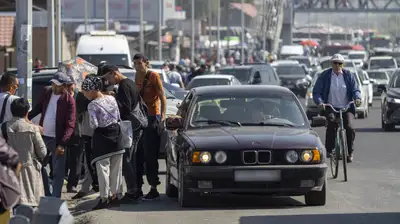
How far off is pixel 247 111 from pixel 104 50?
23.6m

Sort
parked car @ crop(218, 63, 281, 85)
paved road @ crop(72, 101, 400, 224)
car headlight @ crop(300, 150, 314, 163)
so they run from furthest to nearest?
parked car @ crop(218, 63, 281, 85) → car headlight @ crop(300, 150, 314, 163) → paved road @ crop(72, 101, 400, 224)

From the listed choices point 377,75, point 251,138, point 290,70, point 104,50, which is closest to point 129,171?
point 251,138

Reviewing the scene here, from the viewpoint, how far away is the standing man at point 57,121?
13383 mm

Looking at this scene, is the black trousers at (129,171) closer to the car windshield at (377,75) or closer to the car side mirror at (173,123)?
the car side mirror at (173,123)

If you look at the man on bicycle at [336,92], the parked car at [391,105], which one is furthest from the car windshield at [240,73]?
the man on bicycle at [336,92]

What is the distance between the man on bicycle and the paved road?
2.90ft

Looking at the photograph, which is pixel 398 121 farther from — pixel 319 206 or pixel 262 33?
pixel 262 33

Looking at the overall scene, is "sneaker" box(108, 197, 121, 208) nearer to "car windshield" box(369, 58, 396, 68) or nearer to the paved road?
the paved road

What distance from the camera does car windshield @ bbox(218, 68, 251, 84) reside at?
35.2 meters

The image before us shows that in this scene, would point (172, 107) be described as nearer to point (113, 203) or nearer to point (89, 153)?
point (89, 153)

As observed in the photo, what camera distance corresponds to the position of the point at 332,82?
16.7 m

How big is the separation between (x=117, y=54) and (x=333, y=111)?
2074 centimetres

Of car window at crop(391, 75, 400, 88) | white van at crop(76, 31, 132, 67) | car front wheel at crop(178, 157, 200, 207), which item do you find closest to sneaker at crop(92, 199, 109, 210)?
car front wheel at crop(178, 157, 200, 207)

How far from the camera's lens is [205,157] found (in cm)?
1234
